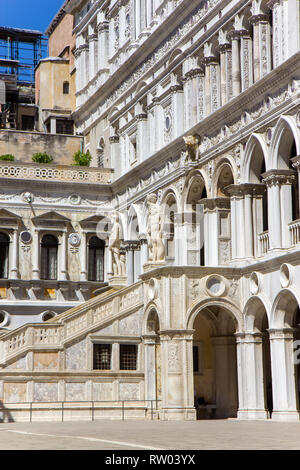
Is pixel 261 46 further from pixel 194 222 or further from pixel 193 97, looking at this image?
pixel 194 222

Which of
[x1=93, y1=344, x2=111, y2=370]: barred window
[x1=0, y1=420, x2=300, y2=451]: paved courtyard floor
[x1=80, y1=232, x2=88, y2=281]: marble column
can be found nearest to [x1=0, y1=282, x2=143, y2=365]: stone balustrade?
[x1=93, y1=344, x2=111, y2=370]: barred window

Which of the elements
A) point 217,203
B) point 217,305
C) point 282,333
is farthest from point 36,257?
point 282,333

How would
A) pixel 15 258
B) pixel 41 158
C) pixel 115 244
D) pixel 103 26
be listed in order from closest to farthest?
pixel 115 244
pixel 15 258
pixel 41 158
pixel 103 26

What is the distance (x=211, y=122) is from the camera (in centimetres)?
3362

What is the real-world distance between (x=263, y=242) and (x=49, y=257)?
16017 mm

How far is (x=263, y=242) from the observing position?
30672 millimetres

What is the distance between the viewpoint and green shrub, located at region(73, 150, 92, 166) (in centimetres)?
4778

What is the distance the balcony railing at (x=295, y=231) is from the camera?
28141 millimetres

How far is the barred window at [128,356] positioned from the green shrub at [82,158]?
15.4m

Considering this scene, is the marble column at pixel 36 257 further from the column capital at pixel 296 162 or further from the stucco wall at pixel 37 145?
the column capital at pixel 296 162

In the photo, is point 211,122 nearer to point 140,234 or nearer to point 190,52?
point 190,52

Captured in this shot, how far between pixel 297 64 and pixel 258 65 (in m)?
2.97

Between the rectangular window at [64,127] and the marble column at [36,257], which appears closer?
the marble column at [36,257]

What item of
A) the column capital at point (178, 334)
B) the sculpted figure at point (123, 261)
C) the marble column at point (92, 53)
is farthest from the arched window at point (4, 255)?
the column capital at point (178, 334)
